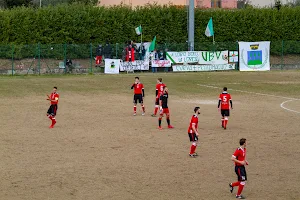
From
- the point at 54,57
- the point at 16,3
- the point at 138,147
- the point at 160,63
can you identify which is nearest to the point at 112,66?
the point at 160,63

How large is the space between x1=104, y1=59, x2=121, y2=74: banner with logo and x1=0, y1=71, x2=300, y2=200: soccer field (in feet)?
46.0

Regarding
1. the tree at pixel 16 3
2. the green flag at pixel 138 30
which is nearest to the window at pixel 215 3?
the tree at pixel 16 3

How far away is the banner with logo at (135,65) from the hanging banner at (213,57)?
5546mm

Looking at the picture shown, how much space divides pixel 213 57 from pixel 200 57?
1330mm

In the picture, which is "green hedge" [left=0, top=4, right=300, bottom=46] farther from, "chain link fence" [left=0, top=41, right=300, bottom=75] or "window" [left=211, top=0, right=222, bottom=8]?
"window" [left=211, top=0, right=222, bottom=8]

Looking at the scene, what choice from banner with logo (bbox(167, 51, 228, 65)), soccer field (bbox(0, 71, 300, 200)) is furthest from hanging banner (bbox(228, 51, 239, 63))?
soccer field (bbox(0, 71, 300, 200))

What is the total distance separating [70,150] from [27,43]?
138 ft

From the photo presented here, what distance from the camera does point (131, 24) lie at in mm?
67250

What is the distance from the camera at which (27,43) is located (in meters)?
63.3

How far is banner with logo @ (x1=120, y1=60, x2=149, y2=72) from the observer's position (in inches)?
2341

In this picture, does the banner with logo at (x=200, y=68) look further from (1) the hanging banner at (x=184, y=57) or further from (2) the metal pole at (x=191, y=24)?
(2) the metal pole at (x=191, y=24)

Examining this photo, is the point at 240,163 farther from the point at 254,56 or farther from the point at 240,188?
the point at 254,56

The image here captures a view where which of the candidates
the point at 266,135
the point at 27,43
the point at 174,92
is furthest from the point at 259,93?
the point at 27,43

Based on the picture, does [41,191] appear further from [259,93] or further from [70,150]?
[259,93]
